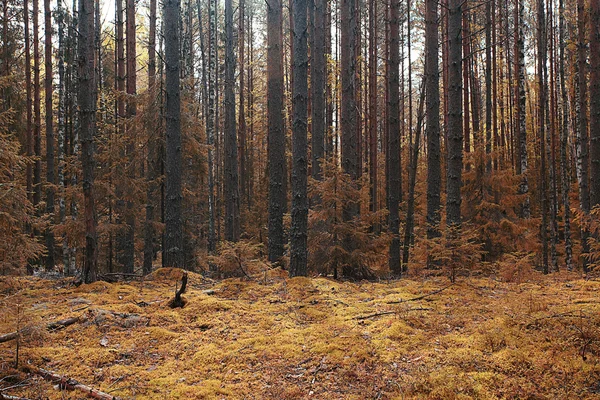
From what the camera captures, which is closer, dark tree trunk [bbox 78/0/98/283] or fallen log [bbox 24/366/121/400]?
fallen log [bbox 24/366/121/400]

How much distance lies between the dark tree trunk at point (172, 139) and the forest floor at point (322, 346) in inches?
131

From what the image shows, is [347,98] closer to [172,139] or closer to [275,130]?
[275,130]

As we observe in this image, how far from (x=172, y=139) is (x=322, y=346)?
272 inches

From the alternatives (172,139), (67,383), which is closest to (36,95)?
(172,139)

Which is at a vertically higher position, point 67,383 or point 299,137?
point 299,137

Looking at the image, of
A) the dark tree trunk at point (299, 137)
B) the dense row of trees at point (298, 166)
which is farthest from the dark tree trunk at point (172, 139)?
the dark tree trunk at point (299, 137)

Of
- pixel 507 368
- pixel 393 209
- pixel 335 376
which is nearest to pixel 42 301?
pixel 335 376

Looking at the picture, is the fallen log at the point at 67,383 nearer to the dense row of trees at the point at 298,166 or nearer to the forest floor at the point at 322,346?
the forest floor at the point at 322,346

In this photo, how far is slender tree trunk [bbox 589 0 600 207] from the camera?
355 inches

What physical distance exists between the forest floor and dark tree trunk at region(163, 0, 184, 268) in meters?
3.33

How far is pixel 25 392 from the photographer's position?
10.4 feet

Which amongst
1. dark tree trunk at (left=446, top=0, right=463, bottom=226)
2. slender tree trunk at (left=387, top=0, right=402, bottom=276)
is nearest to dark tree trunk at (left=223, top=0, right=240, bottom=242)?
slender tree trunk at (left=387, top=0, right=402, bottom=276)

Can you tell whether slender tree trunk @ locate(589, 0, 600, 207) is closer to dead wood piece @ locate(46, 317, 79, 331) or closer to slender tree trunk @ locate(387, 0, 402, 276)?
slender tree trunk @ locate(387, 0, 402, 276)

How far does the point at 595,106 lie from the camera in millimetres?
9070
